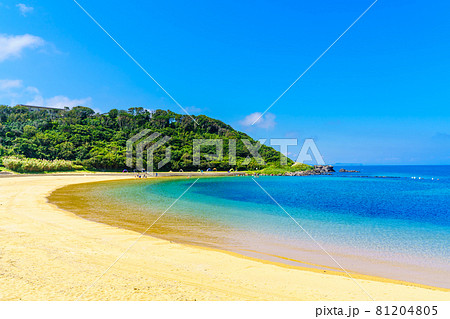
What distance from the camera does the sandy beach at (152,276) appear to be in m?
4.35

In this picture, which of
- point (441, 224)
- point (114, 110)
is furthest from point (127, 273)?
point (114, 110)

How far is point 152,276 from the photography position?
17.1ft

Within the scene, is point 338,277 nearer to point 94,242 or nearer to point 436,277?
point 436,277

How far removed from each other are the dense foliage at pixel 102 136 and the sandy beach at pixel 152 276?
49687 mm

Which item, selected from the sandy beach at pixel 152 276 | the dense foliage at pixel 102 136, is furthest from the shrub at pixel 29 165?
the sandy beach at pixel 152 276

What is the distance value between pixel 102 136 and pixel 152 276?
225 feet

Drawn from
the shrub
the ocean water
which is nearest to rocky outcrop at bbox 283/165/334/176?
the shrub

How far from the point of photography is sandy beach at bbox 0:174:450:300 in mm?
4348

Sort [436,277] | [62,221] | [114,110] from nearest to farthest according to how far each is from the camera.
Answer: [436,277]
[62,221]
[114,110]

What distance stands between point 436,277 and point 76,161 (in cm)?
5625

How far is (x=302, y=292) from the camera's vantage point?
15.9 feet

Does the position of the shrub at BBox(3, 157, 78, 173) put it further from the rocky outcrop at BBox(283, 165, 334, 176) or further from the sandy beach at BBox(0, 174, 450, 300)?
the rocky outcrop at BBox(283, 165, 334, 176)

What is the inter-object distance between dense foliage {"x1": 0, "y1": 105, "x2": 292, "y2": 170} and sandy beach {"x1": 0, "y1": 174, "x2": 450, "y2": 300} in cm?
4969

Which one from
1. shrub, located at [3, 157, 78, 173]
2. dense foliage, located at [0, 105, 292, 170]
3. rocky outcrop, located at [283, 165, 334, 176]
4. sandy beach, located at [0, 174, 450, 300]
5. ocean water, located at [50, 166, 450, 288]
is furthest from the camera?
rocky outcrop, located at [283, 165, 334, 176]
